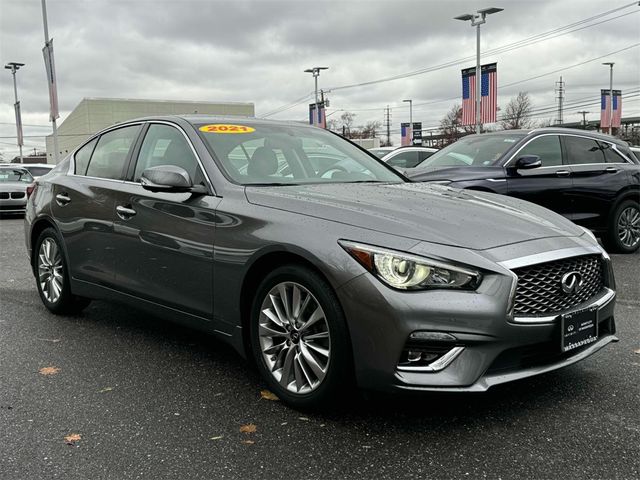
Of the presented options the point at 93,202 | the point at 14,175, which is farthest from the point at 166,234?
the point at 14,175

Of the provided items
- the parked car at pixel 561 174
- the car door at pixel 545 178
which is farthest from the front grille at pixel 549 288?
the car door at pixel 545 178

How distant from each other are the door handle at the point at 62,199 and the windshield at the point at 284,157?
1519 millimetres

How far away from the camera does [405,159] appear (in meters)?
14.4

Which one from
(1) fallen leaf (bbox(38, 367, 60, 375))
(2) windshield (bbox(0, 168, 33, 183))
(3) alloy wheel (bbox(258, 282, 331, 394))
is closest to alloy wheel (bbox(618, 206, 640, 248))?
(3) alloy wheel (bbox(258, 282, 331, 394))

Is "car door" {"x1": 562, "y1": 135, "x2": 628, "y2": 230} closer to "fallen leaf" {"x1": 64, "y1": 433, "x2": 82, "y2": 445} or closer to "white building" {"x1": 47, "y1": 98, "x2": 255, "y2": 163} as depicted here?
"fallen leaf" {"x1": 64, "y1": 433, "x2": 82, "y2": 445}

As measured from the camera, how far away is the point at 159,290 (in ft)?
13.1

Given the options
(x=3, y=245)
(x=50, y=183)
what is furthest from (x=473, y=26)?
(x=50, y=183)

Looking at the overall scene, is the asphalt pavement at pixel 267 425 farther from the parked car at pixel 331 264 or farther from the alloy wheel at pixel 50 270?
the alloy wheel at pixel 50 270

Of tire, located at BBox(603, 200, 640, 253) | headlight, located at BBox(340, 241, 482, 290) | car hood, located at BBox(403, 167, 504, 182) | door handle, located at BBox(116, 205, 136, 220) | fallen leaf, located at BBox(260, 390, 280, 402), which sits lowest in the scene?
fallen leaf, located at BBox(260, 390, 280, 402)

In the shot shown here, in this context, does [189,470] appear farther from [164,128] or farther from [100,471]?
[164,128]

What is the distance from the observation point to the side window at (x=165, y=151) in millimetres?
4016

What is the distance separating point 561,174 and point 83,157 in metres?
5.87

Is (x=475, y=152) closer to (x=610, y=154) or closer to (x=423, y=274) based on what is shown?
(x=610, y=154)

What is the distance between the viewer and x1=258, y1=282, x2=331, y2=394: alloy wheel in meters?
3.06
